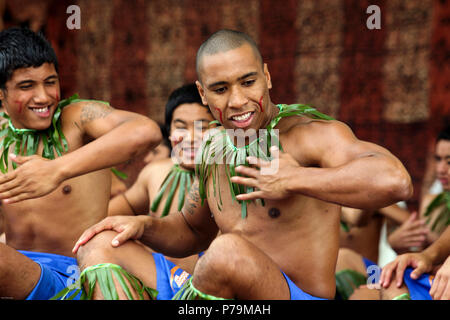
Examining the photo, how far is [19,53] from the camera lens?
7.99ft

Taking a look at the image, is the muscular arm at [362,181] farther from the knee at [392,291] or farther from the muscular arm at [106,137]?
the muscular arm at [106,137]

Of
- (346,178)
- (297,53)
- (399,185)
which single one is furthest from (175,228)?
(297,53)

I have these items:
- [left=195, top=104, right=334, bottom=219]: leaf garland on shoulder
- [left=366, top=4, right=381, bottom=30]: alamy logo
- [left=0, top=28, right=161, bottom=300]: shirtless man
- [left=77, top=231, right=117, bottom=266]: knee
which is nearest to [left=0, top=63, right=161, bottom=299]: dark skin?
[left=0, top=28, right=161, bottom=300]: shirtless man

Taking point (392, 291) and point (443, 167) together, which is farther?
point (443, 167)

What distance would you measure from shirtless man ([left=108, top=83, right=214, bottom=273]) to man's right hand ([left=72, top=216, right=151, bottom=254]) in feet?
2.82

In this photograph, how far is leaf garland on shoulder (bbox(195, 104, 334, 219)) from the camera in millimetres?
1985

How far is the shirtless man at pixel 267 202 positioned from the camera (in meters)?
1.65

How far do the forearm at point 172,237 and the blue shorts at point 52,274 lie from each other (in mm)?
321

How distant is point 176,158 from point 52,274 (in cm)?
122

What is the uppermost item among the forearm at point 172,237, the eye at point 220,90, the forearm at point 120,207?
the eye at point 220,90

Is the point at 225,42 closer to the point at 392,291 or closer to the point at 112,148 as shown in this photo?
the point at 112,148

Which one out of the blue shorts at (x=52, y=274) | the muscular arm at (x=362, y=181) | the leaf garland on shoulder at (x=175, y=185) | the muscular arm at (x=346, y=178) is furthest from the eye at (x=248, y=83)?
the leaf garland on shoulder at (x=175, y=185)

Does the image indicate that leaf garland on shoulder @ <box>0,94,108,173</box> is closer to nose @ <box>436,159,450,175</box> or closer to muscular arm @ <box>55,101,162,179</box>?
muscular arm @ <box>55,101,162,179</box>
